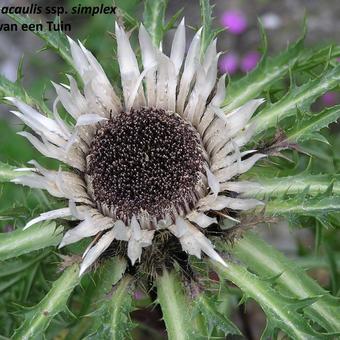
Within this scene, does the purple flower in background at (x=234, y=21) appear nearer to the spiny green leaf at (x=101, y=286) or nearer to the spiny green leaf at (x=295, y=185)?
the spiny green leaf at (x=295, y=185)

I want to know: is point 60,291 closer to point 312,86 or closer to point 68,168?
point 68,168

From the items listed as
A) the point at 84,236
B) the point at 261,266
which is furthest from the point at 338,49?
the point at 84,236

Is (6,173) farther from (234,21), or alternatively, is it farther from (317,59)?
(234,21)

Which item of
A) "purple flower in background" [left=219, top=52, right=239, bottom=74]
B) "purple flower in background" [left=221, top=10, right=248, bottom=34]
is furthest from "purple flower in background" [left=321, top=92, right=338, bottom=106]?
"purple flower in background" [left=221, top=10, right=248, bottom=34]

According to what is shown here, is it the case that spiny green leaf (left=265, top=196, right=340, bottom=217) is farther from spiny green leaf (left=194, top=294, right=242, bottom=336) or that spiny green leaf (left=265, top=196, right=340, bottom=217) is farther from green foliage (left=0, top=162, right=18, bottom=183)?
green foliage (left=0, top=162, right=18, bottom=183)

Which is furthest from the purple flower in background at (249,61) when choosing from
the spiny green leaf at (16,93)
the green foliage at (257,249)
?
the spiny green leaf at (16,93)
